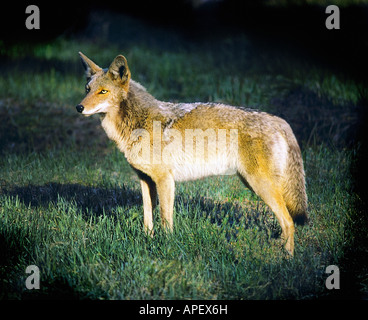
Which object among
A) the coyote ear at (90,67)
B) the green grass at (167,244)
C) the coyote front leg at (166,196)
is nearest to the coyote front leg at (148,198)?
the green grass at (167,244)

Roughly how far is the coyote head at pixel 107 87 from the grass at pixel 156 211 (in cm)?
133

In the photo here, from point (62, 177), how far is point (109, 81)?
2657 mm

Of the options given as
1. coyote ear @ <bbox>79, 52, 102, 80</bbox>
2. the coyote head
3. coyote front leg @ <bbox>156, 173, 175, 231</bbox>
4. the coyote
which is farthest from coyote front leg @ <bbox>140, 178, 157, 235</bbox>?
coyote ear @ <bbox>79, 52, 102, 80</bbox>

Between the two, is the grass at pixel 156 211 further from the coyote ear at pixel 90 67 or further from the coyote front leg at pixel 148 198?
the coyote ear at pixel 90 67

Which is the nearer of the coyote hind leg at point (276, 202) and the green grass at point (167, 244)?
the green grass at point (167, 244)

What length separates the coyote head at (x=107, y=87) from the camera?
5086mm

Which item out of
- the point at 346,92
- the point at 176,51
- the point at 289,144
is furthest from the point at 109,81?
the point at 176,51

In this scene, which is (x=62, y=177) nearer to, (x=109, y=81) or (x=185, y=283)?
(x=109, y=81)

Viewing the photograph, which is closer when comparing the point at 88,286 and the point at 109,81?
the point at 88,286

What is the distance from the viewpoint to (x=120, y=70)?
17.2 feet

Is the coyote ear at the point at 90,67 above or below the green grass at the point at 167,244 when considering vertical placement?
above

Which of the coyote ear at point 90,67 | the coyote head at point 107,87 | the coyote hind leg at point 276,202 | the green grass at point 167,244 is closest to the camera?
the green grass at point 167,244

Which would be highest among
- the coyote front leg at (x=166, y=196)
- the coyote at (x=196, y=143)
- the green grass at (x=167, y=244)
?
the coyote at (x=196, y=143)
